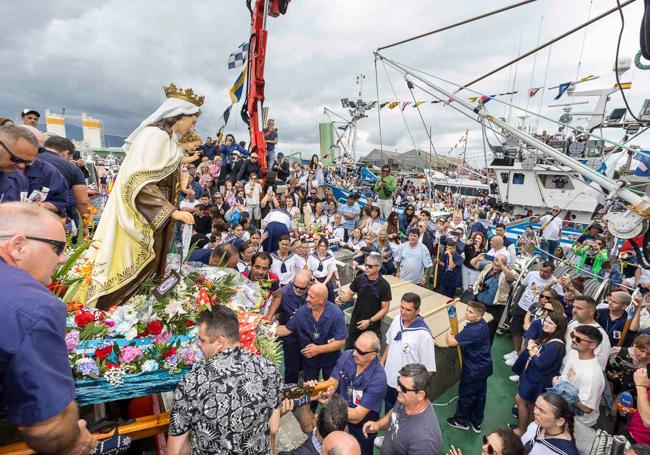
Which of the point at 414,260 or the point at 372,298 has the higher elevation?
the point at 414,260

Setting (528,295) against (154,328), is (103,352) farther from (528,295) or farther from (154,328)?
(528,295)

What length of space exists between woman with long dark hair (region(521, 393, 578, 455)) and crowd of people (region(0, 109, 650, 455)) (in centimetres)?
1

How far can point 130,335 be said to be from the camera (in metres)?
2.30

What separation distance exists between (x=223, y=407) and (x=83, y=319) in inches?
46.2

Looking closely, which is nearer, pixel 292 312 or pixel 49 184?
pixel 49 184

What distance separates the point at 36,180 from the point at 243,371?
297 centimetres

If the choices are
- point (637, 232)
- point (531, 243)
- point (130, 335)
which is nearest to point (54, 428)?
point (130, 335)

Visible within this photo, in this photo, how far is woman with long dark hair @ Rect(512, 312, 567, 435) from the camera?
3.64 meters

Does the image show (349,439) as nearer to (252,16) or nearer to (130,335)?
(130,335)

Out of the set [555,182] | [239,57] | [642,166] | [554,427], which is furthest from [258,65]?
[555,182]

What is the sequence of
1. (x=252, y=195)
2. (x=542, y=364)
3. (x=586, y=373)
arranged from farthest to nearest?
(x=252, y=195) → (x=542, y=364) → (x=586, y=373)

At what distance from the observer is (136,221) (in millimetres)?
2627

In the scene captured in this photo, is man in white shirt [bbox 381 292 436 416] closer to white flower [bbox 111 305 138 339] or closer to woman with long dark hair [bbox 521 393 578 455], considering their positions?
woman with long dark hair [bbox 521 393 578 455]

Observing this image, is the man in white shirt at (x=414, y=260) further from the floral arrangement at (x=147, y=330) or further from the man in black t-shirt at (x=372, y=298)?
the floral arrangement at (x=147, y=330)
